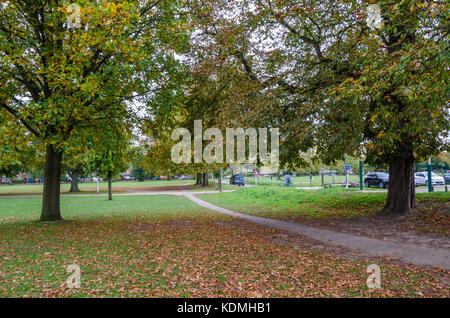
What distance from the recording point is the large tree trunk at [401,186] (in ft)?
41.1

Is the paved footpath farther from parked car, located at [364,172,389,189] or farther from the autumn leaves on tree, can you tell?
parked car, located at [364,172,389,189]

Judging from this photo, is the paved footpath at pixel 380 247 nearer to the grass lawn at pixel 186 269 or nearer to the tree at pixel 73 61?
the grass lawn at pixel 186 269

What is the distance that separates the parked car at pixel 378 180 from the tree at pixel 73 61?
21.4 m

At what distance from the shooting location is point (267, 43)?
39.5ft

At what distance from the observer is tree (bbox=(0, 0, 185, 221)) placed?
8.64 metres

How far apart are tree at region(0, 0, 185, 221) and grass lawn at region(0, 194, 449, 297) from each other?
3373 millimetres

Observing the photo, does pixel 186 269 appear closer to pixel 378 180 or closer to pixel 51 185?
pixel 51 185

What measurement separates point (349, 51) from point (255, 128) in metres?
4.06

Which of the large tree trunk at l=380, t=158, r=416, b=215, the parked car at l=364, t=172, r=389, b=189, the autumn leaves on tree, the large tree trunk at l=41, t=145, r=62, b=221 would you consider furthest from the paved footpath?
the parked car at l=364, t=172, r=389, b=189

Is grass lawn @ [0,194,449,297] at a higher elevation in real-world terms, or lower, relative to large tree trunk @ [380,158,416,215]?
lower
